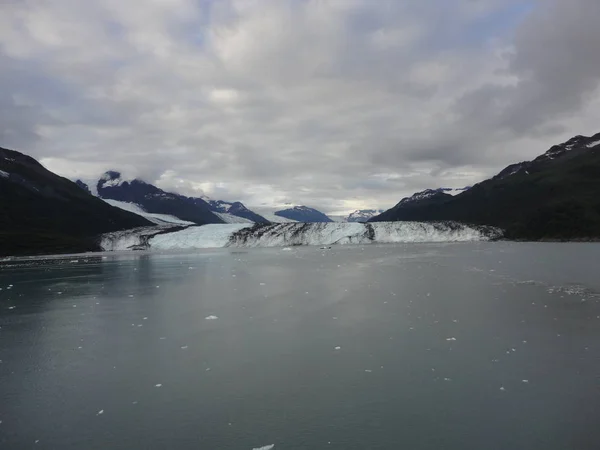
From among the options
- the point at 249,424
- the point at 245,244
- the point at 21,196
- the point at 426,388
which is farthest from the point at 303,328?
the point at 21,196

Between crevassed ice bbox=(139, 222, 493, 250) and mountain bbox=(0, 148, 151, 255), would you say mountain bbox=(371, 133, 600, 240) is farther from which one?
mountain bbox=(0, 148, 151, 255)

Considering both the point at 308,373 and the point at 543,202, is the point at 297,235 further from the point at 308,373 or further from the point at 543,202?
the point at 543,202

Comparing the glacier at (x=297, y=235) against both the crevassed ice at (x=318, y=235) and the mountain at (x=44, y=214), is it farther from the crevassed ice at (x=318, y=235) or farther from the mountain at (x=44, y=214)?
the mountain at (x=44, y=214)

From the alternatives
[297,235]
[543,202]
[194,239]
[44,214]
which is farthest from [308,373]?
[543,202]

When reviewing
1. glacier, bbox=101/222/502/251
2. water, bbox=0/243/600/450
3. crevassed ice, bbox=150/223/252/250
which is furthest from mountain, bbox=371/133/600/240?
water, bbox=0/243/600/450

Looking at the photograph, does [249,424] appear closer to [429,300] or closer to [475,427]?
[475,427]
